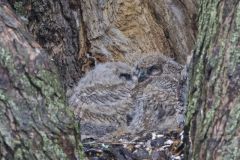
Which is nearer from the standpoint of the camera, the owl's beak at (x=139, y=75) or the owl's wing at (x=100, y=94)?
the owl's wing at (x=100, y=94)

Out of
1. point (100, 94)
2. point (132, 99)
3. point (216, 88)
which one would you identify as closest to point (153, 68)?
point (132, 99)

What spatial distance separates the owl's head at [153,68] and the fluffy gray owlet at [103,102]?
0.13 metres

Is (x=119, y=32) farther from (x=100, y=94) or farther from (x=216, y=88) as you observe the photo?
(x=216, y=88)

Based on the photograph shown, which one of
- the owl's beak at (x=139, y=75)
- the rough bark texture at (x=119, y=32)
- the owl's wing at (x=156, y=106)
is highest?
the rough bark texture at (x=119, y=32)

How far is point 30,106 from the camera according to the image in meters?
3.46

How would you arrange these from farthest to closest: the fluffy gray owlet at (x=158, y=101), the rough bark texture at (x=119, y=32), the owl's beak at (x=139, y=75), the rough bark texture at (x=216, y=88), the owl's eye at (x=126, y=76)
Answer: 1. the rough bark texture at (x=119, y=32)
2. the owl's eye at (x=126, y=76)
3. the owl's beak at (x=139, y=75)
4. the fluffy gray owlet at (x=158, y=101)
5. the rough bark texture at (x=216, y=88)

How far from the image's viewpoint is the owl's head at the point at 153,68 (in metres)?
7.73

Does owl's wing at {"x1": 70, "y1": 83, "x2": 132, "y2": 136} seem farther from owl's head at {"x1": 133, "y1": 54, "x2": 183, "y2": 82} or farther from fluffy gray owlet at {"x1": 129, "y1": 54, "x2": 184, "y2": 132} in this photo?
owl's head at {"x1": 133, "y1": 54, "x2": 183, "y2": 82}

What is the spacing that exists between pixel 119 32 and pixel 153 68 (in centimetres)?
176

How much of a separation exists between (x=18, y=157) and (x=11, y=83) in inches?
15.1

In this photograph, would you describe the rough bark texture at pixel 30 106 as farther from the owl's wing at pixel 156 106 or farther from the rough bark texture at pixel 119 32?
the rough bark texture at pixel 119 32

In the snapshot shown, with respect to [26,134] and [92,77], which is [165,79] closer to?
[92,77]

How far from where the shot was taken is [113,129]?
7.21 m

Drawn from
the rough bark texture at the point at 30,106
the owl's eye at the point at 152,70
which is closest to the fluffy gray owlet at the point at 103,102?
the owl's eye at the point at 152,70
